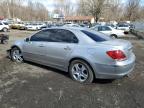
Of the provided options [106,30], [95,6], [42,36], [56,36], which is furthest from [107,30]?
[95,6]

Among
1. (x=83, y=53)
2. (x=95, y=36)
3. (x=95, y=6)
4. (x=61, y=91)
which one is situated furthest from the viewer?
(x=95, y=6)

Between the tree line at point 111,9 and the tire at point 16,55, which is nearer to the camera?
the tire at point 16,55

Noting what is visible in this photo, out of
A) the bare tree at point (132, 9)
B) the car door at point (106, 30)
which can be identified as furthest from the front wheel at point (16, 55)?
the bare tree at point (132, 9)

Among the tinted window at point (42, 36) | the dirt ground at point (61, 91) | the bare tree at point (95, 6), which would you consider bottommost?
the dirt ground at point (61, 91)

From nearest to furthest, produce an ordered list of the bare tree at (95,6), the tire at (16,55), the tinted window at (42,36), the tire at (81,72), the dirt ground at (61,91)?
1. the dirt ground at (61,91)
2. the tire at (81,72)
3. the tinted window at (42,36)
4. the tire at (16,55)
5. the bare tree at (95,6)

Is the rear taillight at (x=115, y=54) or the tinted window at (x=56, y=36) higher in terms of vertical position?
the tinted window at (x=56, y=36)

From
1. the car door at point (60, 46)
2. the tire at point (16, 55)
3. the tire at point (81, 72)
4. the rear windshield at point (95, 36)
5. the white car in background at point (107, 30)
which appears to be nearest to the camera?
the tire at point (81, 72)

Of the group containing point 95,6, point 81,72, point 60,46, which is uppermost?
point 95,6

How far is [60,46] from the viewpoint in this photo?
19.4 feet

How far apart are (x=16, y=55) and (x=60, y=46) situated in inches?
102

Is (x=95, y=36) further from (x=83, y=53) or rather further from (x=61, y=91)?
(x=61, y=91)

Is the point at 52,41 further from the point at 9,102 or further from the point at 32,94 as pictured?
the point at 9,102

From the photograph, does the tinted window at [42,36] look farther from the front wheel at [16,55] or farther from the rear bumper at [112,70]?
the rear bumper at [112,70]

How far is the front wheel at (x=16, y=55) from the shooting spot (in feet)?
25.1
